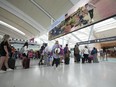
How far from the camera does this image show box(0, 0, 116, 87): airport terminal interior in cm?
288

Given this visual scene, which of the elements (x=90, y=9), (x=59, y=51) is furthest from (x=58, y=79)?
→ (x=90, y=9)

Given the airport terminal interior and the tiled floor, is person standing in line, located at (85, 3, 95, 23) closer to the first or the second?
the airport terminal interior

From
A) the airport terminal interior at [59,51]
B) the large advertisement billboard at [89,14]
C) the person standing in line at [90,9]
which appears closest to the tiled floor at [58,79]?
the airport terminal interior at [59,51]

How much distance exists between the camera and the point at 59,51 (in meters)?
5.27

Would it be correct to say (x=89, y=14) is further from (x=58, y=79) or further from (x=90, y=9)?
(x=58, y=79)

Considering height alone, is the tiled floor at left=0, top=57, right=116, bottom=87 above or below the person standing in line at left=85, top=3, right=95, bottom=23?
below

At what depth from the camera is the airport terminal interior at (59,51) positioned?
2885 mm

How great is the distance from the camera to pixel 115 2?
4.87 meters

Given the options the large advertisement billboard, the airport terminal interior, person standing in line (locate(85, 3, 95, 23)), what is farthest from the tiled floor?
person standing in line (locate(85, 3, 95, 23))

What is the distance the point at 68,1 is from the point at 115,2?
24.0ft

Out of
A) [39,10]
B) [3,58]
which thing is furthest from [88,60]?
[39,10]

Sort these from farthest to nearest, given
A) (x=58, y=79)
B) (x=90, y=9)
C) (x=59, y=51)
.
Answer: (x=90, y=9)
(x=59, y=51)
(x=58, y=79)

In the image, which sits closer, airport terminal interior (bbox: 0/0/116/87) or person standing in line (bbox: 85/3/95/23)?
airport terminal interior (bbox: 0/0/116/87)

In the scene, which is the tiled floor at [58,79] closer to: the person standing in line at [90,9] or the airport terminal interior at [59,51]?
the airport terminal interior at [59,51]
